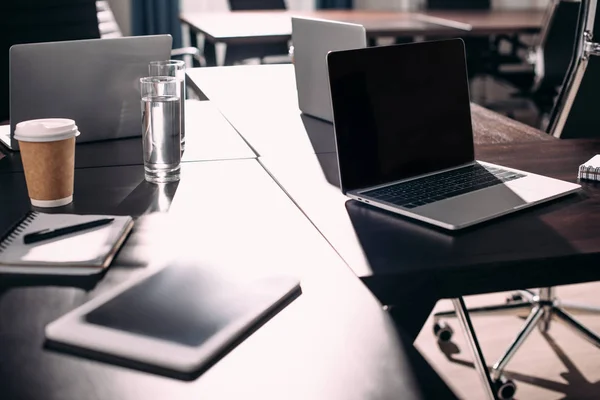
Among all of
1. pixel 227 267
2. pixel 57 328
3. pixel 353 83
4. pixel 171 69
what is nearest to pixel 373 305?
pixel 227 267

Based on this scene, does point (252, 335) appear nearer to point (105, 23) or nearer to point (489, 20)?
point (105, 23)

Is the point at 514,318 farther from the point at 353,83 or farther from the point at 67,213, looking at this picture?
the point at 67,213

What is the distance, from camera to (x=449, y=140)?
1.23 meters

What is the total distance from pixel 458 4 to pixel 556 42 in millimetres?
1700

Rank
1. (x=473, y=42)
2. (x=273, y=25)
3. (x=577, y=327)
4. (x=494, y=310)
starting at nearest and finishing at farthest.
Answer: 1. (x=577, y=327)
2. (x=494, y=310)
3. (x=273, y=25)
4. (x=473, y=42)

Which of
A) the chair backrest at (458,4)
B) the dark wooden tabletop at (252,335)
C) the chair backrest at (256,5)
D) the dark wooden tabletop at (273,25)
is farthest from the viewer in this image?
the chair backrest at (458,4)

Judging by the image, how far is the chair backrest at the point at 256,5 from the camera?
15.1ft

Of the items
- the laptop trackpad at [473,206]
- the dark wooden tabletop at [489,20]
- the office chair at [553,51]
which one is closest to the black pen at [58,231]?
the laptop trackpad at [473,206]

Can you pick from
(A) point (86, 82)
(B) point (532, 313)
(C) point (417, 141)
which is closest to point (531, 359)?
(B) point (532, 313)

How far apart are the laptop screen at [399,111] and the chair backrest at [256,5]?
3520 millimetres

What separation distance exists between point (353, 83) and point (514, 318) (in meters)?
1.36

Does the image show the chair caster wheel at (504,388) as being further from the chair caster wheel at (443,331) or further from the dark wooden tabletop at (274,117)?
the dark wooden tabletop at (274,117)

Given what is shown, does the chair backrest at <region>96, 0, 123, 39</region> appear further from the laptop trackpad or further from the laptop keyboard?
the laptop trackpad

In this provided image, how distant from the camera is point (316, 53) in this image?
1.58 metres
